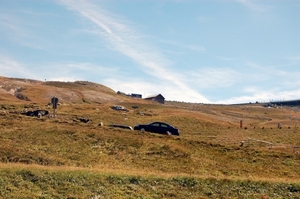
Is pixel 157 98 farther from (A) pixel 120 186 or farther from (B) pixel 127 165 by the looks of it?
(A) pixel 120 186

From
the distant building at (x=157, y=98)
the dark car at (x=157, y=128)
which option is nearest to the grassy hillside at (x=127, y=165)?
the dark car at (x=157, y=128)

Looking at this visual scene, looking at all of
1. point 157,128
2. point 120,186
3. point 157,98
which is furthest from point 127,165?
point 157,98

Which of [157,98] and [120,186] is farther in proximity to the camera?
[157,98]

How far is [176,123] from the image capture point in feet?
256

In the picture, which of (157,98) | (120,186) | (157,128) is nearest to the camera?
(120,186)

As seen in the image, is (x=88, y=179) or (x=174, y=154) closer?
(x=88, y=179)

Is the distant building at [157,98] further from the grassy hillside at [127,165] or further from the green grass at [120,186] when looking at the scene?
the green grass at [120,186]

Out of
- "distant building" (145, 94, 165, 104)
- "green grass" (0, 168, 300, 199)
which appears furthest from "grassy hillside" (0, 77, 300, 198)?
"distant building" (145, 94, 165, 104)

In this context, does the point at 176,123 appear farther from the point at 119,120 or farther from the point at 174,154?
the point at 174,154

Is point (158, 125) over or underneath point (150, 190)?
over

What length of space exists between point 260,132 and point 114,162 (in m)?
40.9

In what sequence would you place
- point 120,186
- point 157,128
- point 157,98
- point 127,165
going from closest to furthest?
point 120,186, point 127,165, point 157,128, point 157,98

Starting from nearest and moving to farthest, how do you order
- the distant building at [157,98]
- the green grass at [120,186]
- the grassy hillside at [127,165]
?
the green grass at [120,186]
the grassy hillside at [127,165]
the distant building at [157,98]

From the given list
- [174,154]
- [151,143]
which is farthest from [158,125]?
[174,154]
